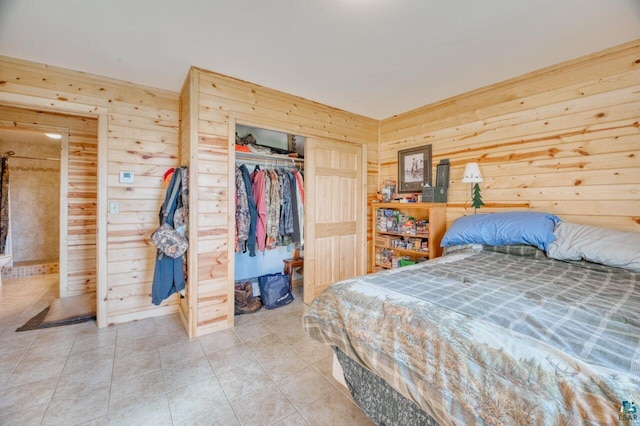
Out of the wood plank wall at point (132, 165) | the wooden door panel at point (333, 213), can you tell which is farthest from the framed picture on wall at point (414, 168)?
the wood plank wall at point (132, 165)

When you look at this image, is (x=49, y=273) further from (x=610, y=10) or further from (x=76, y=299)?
(x=610, y=10)

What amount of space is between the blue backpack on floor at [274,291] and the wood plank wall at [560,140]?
Result: 6.68 feet

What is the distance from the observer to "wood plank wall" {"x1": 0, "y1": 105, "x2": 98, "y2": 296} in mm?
3252

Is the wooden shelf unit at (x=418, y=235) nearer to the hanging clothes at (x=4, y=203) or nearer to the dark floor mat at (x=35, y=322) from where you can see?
the dark floor mat at (x=35, y=322)

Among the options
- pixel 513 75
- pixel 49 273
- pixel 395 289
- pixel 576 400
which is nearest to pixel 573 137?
pixel 513 75

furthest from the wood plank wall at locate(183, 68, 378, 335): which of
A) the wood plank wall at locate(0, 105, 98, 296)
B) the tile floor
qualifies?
the wood plank wall at locate(0, 105, 98, 296)

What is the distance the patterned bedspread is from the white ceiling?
1.62 metres

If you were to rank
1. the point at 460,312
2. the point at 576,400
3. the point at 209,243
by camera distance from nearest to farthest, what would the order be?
the point at 576,400 → the point at 460,312 → the point at 209,243

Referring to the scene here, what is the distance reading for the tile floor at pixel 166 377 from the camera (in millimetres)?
1471

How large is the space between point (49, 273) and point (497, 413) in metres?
5.93

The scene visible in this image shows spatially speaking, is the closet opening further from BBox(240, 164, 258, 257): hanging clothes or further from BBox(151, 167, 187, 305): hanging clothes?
BBox(151, 167, 187, 305): hanging clothes

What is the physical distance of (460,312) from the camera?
3.36ft

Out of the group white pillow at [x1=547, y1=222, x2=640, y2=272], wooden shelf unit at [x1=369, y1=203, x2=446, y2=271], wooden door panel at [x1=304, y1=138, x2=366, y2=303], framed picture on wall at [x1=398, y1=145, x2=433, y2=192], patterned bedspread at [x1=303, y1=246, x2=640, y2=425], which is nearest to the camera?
patterned bedspread at [x1=303, y1=246, x2=640, y2=425]

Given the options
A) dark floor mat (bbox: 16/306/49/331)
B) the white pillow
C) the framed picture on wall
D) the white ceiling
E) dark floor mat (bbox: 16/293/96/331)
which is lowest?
dark floor mat (bbox: 16/306/49/331)
